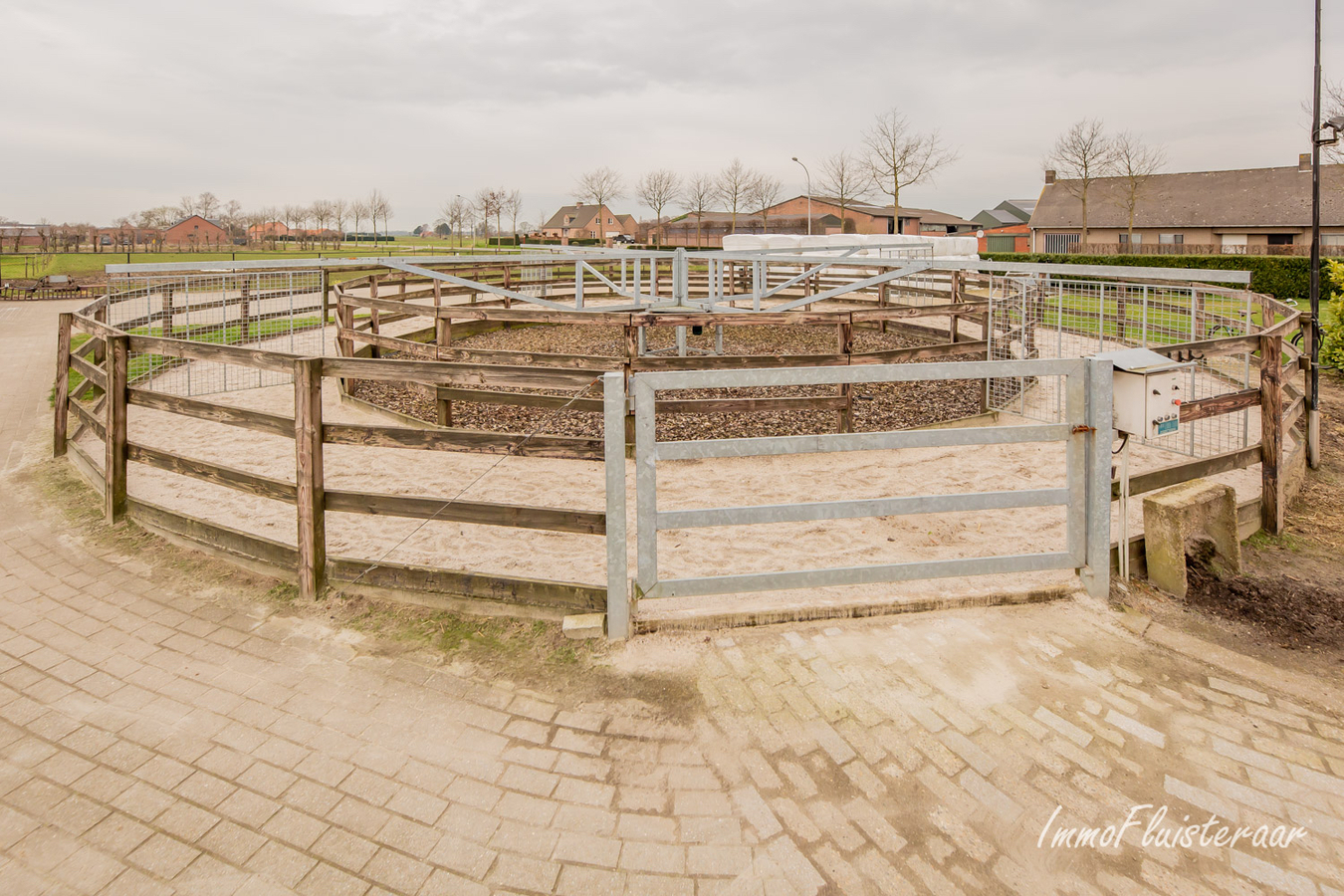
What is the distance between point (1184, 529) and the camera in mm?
4176

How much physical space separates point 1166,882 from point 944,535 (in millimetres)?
3149

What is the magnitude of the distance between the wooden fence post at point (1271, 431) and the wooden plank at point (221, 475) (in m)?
6.27

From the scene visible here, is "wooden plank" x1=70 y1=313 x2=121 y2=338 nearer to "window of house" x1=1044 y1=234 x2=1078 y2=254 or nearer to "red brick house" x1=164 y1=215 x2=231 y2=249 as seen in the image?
"window of house" x1=1044 y1=234 x2=1078 y2=254

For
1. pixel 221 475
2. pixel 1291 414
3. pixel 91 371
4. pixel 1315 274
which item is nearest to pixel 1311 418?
pixel 1291 414

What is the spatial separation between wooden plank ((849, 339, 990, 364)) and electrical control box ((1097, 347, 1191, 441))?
12.0 ft

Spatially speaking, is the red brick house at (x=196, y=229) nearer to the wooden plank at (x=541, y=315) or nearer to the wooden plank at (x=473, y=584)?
the wooden plank at (x=541, y=315)

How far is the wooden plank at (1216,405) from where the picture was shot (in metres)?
4.71

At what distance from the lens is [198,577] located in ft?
14.7

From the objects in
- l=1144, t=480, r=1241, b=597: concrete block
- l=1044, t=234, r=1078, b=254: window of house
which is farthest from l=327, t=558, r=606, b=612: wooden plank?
l=1044, t=234, r=1078, b=254: window of house

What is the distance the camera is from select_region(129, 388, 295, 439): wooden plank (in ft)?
14.2

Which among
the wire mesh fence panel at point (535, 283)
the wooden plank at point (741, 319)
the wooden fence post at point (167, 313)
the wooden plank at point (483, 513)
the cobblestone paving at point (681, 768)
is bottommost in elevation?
the cobblestone paving at point (681, 768)

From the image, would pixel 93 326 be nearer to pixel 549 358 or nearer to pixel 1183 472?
pixel 549 358

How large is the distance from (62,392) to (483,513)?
6088 mm

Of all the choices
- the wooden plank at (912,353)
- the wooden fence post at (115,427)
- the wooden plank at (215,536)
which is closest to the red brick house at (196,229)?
the wooden fence post at (115,427)
